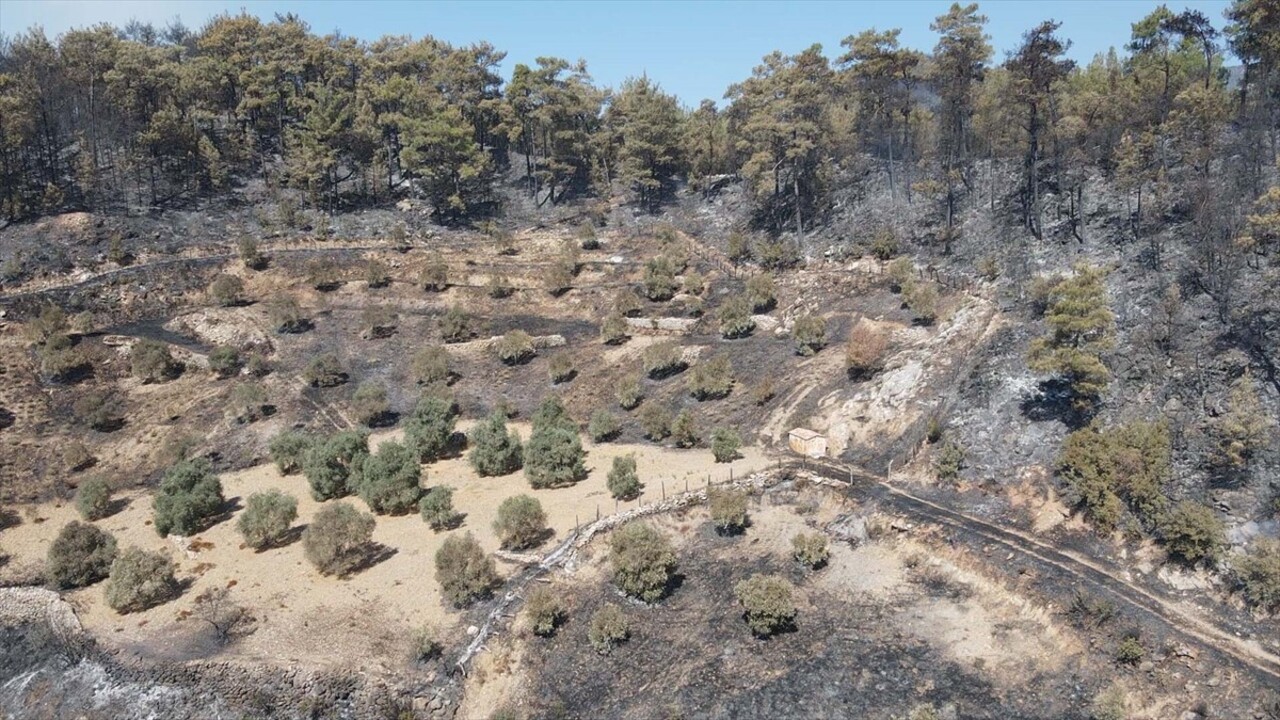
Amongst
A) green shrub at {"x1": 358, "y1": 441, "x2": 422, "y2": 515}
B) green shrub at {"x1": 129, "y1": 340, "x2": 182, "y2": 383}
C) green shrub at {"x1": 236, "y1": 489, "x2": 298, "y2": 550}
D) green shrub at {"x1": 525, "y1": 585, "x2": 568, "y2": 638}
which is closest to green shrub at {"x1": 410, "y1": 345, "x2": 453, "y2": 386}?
green shrub at {"x1": 358, "y1": 441, "x2": 422, "y2": 515}

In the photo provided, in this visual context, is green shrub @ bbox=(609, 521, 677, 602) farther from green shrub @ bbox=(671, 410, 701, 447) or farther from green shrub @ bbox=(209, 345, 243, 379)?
green shrub @ bbox=(209, 345, 243, 379)

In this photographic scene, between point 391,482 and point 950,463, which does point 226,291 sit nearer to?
point 391,482

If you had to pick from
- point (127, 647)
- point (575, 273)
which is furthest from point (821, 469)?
point (575, 273)

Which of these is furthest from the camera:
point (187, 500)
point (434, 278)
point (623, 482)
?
point (434, 278)

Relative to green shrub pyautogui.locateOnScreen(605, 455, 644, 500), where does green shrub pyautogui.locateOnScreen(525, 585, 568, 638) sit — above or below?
below

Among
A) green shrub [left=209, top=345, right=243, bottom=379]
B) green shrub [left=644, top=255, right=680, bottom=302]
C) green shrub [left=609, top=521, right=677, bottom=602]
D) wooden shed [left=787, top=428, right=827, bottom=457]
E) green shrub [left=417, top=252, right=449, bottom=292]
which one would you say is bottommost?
green shrub [left=609, top=521, right=677, bottom=602]

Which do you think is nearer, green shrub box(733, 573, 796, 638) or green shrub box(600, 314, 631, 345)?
green shrub box(733, 573, 796, 638)

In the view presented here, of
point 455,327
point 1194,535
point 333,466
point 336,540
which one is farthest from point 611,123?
point 1194,535
